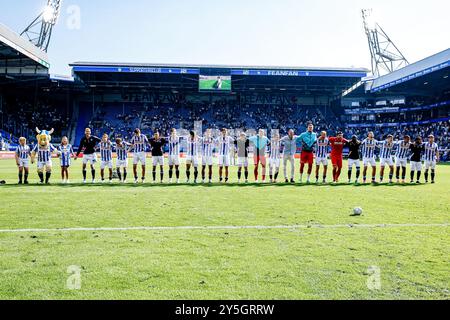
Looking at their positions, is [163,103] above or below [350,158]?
above

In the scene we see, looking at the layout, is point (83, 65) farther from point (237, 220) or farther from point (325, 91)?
point (237, 220)

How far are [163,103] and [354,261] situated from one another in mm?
53548

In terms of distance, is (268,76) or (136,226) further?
(268,76)

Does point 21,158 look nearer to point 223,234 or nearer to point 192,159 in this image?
point 192,159

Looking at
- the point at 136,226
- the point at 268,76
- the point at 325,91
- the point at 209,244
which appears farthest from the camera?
the point at 325,91

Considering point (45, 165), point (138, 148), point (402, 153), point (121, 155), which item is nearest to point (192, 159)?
point (138, 148)

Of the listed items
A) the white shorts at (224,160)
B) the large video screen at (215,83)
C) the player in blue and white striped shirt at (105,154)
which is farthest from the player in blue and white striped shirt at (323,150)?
the large video screen at (215,83)

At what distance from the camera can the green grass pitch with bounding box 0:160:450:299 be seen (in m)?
4.29

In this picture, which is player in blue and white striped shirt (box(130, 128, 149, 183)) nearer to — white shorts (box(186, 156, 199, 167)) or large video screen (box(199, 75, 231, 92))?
white shorts (box(186, 156, 199, 167))

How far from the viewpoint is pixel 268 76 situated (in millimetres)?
51531

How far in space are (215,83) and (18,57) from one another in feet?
74.4

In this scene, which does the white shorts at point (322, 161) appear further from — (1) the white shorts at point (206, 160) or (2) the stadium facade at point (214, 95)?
(2) the stadium facade at point (214, 95)

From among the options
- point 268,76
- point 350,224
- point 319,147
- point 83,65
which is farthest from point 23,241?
point 268,76

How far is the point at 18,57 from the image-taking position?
40.6m
